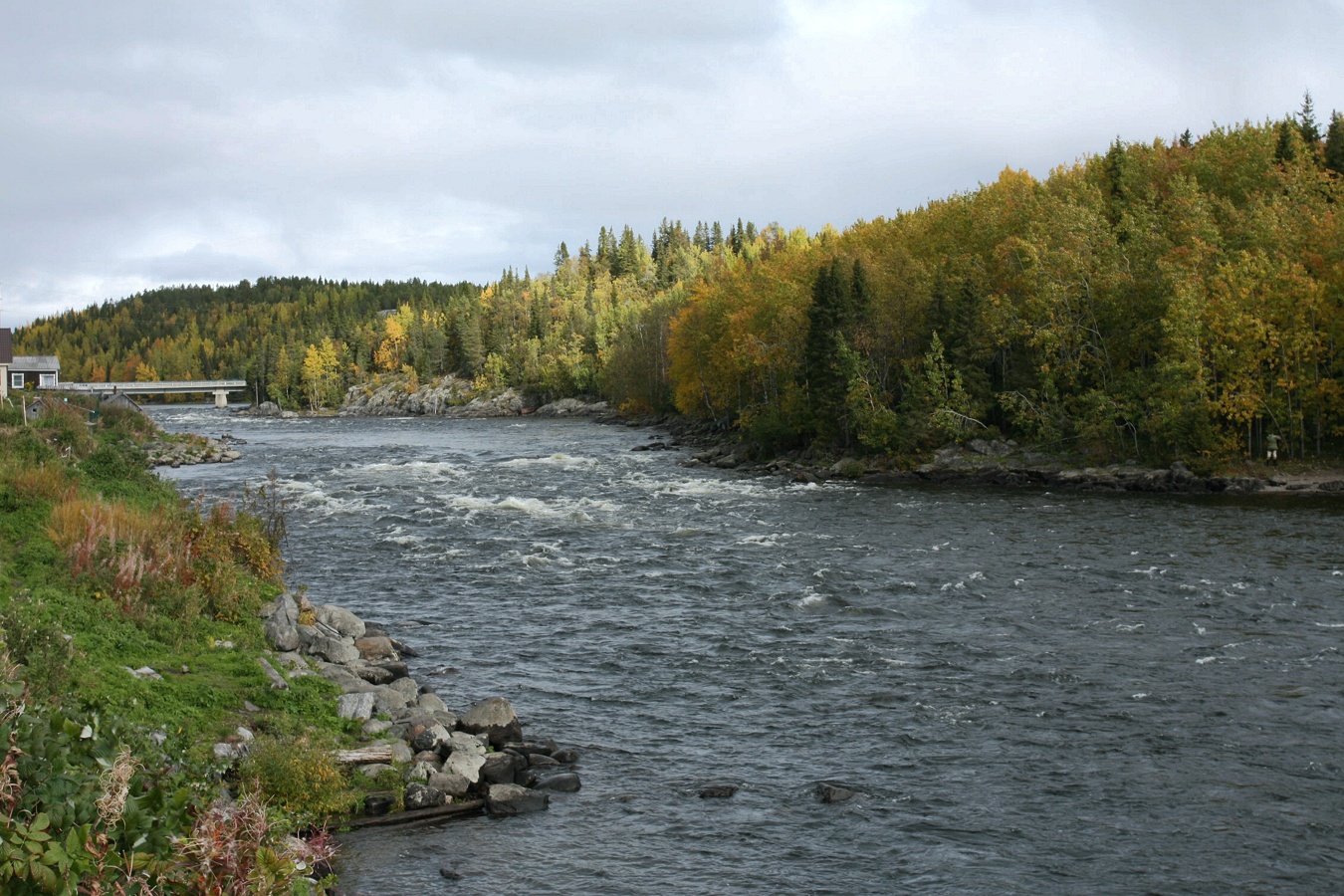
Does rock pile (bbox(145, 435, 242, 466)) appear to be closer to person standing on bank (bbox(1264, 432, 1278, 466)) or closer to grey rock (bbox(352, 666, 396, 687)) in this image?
grey rock (bbox(352, 666, 396, 687))

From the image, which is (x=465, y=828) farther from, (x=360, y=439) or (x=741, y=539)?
(x=360, y=439)

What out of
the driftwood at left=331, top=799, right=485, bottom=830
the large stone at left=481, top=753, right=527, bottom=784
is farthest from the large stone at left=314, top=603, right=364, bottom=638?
the driftwood at left=331, top=799, right=485, bottom=830

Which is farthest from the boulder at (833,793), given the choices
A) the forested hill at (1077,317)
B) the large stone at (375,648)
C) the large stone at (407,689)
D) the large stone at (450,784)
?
the forested hill at (1077,317)

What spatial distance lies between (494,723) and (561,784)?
2.19 metres

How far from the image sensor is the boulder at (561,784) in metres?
16.4

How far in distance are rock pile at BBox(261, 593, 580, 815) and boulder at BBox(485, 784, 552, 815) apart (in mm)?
15

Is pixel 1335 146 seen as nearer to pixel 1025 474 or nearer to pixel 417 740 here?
pixel 1025 474

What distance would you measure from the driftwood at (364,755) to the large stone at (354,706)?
1.53m

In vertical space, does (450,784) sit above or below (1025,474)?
below

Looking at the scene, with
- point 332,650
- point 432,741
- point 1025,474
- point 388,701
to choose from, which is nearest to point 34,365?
point 1025,474

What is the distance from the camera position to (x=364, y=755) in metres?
16.0

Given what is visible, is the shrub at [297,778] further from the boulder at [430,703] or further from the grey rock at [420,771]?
the boulder at [430,703]

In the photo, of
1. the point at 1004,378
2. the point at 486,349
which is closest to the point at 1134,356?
the point at 1004,378

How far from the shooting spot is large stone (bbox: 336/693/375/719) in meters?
17.6
